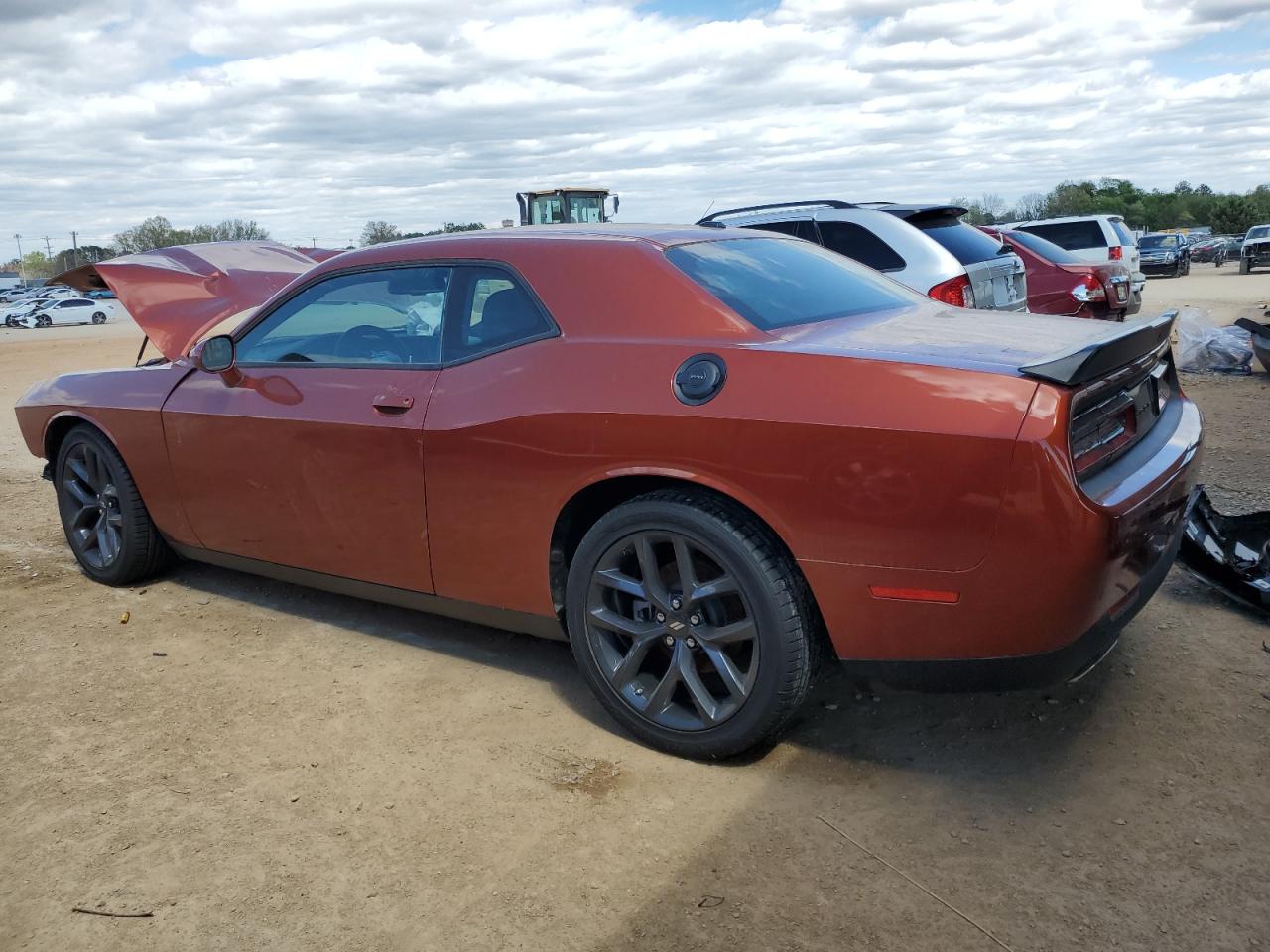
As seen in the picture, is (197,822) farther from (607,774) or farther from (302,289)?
(302,289)

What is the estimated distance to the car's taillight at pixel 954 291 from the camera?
7.04 m

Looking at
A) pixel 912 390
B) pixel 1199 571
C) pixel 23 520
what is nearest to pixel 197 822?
pixel 912 390

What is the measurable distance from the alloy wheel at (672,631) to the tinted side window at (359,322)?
1.06 meters

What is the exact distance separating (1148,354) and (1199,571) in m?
1.46

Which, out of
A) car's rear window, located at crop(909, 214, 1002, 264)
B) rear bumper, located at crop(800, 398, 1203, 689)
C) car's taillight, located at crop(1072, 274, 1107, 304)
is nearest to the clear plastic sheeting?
car's taillight, located at crop(1072, 274, 1107, 304)

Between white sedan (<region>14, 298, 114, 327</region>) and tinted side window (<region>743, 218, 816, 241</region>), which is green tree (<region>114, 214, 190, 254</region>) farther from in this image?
tinted side window (<region>743, 218, 816, 241</region>)

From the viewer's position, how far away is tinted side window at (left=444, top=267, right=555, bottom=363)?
3510 mm

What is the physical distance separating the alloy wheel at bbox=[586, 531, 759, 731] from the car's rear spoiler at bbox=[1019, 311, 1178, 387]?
99cm

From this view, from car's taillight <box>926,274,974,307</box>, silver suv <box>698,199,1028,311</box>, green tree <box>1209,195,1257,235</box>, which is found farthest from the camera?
green tree <box>1209,195,1257,235</box>

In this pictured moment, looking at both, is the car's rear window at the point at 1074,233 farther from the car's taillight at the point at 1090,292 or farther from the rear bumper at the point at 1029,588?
the rear bumper at the point at 1029,588

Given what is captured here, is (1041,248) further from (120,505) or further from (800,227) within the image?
(120,505)

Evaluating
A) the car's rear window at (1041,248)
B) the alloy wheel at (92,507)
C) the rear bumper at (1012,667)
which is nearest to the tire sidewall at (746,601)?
the rear bumper at (1012,667)

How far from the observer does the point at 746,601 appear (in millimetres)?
2977

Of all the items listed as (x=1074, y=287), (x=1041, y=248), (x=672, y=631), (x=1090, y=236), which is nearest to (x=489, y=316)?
(x=672, y=631)
